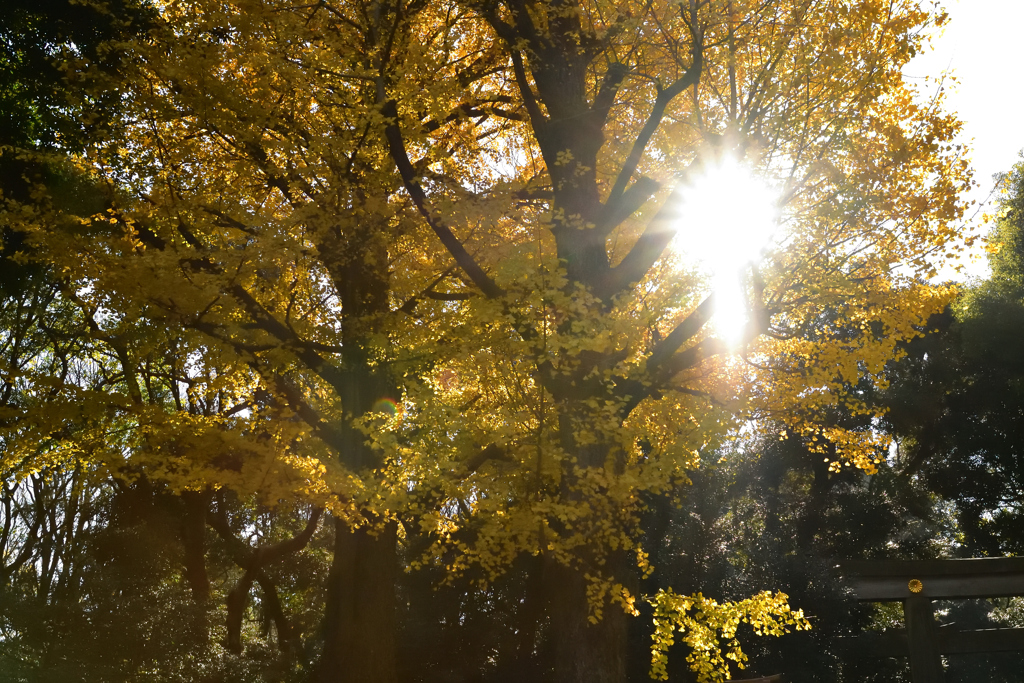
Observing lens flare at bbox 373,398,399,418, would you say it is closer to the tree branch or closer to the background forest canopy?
the background forest canopy

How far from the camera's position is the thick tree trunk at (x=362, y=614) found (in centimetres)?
792

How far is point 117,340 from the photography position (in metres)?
9.04

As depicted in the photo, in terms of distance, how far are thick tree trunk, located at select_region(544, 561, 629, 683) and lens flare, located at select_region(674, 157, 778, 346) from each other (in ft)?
8.19

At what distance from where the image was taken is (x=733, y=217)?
20.1ft

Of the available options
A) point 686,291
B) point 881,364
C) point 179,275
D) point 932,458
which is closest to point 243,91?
point 179,275

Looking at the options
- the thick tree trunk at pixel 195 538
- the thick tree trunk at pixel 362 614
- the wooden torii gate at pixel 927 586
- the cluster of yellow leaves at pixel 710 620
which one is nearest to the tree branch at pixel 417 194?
the cluster of yellow leaves at pixel 710 620

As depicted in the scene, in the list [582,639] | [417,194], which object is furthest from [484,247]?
[582,639]

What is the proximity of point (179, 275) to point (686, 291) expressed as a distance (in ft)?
16.4

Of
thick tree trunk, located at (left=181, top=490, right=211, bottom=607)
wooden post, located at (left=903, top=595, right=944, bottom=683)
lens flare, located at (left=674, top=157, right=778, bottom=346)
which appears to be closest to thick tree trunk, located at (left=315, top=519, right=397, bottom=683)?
lens flare, located at (left=674, top=157, right=778, bottom=346)

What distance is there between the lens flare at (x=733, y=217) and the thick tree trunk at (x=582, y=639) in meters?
2.49

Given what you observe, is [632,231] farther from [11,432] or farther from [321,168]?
[11,432]

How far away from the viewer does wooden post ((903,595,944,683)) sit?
28.9ft

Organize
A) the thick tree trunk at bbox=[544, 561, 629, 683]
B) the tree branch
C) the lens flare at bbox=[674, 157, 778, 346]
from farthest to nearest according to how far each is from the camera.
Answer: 1. the lens flare at bbox=[674, 157, 778, 346]
2. the tree branch
3. the thick tree trunk at bbox=[544, 561, 629, 683]

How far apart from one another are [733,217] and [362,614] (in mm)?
5923
